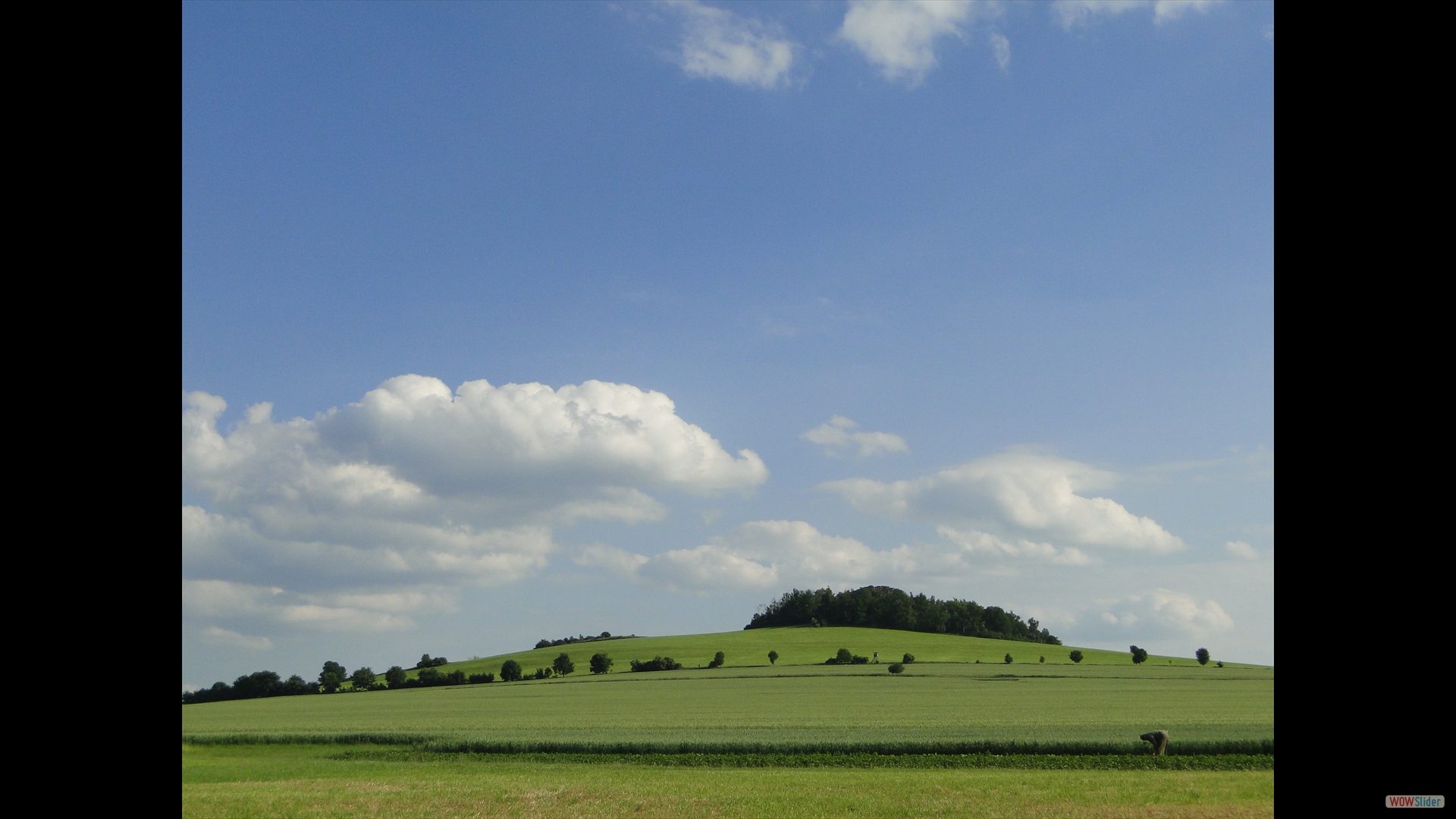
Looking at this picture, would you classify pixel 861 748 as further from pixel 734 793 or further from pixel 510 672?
pixel 510 672

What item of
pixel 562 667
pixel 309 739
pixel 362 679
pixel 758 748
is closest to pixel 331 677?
pixel 362 679

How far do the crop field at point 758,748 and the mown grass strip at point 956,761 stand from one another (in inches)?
4.6

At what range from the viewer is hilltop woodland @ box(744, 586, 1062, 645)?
372 ft

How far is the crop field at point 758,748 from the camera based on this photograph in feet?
65.6

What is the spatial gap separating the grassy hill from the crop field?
17.6 meters

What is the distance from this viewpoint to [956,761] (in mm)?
27391

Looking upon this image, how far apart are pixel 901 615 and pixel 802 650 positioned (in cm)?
2411

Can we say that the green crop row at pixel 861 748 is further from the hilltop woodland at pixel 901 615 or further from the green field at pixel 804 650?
the hilltop woodland at pixel 901 615
